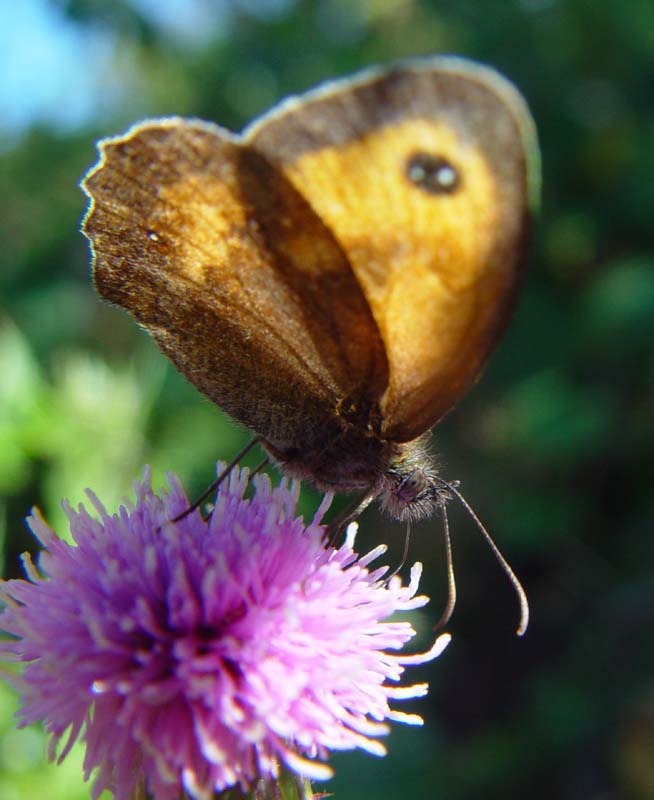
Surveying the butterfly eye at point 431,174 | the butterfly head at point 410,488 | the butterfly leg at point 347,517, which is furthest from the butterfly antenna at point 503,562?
the butterfly eye at point 431,174

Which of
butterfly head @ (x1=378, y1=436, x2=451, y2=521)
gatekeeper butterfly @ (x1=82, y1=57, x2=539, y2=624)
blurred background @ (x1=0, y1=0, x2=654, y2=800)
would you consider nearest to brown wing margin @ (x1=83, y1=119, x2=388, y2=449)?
gatekeeper butterfly @ (x1=82, y1=57, x2=539, y2=624)

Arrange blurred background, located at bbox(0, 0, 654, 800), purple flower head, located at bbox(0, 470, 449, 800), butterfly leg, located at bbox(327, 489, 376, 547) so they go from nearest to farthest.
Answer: purple flower head, located at bbox(0, 470, 449, 800), butterfly leg, located at bbox(327, 489, 376, 547), blurred background, located at bbox(0, 0, 654, 800)

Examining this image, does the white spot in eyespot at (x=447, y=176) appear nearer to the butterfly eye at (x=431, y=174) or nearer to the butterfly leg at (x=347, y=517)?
the butterfly eye at (x=431, y=174)

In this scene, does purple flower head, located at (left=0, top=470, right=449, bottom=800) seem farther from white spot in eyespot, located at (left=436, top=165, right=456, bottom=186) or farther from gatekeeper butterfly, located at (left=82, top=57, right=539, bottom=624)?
white spot in eyespot, located at (left=436, top=165, right=456, bottom=186)

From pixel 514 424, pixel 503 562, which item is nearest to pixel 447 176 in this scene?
pixel 503 562

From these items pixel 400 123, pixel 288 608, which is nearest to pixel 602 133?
pixel 400 123

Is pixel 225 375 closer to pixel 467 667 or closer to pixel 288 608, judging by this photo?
pixel 288 608
